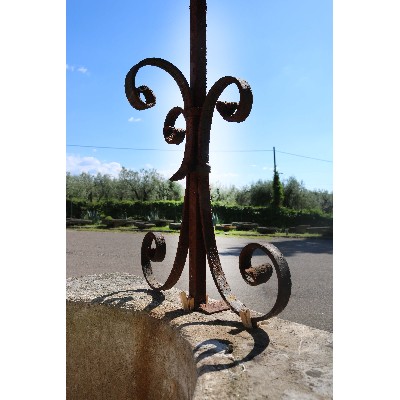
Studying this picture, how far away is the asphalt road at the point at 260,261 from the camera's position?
5199 millimetres

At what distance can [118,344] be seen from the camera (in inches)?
80.4

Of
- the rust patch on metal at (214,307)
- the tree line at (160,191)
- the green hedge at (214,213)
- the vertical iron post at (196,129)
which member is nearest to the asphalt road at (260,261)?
the rust patch on metal at (214,307)

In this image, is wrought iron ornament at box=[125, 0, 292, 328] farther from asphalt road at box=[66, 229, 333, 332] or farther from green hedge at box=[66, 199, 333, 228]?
green hedge at box=[66, 199, 333, 228]

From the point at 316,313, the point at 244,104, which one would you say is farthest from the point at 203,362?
the point at 316,313

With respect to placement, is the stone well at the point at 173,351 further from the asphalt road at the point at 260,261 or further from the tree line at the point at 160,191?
the tree line at the point at 160,191

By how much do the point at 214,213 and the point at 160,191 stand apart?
454 inches

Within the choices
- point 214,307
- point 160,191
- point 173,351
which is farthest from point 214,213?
point 173,351

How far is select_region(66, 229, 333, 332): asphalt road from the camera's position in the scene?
17.1 feet

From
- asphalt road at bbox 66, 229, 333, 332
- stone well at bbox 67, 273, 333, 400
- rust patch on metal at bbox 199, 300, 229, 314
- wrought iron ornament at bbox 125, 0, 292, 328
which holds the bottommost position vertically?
asphalt road at bbox 66, 229, 333, 332

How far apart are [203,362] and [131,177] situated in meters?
34.4

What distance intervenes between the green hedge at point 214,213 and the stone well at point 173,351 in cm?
1761

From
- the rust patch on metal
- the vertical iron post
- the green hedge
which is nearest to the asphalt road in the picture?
the rust patch on metal

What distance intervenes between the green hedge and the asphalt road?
6.89 metres

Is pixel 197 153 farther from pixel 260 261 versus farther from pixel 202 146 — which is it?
pixel 260 261
